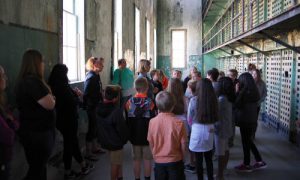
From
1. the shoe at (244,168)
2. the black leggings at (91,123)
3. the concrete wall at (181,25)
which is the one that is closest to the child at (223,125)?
the shoe at (244,168)

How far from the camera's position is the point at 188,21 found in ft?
74.6

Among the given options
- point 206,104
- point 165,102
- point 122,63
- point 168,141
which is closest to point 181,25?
point 122,63

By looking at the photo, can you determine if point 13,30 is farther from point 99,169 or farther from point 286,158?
point 286,158

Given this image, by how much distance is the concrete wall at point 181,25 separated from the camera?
22.7 meters

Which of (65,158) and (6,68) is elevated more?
(6,68)

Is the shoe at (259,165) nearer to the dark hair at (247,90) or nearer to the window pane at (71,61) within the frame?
the dark hair at (247,90)

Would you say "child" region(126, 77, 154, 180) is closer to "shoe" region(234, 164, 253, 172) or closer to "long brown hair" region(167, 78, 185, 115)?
"long brown hair" region(167, 78, 185, 115)

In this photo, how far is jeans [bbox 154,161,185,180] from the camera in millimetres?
3492

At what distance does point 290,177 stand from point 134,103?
2.77 meters

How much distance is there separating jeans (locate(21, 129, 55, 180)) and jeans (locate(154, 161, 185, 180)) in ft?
3.93

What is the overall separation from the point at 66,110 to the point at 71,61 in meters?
1.79

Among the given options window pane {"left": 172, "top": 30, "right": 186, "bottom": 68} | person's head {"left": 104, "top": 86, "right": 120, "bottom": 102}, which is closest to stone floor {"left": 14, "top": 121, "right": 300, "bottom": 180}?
person's head {"left": 104, "top": 86, "right": 120, "bottom": 102}

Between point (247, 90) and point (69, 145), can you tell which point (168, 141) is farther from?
point (247, 90)

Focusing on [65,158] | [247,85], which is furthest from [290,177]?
[65,158]
